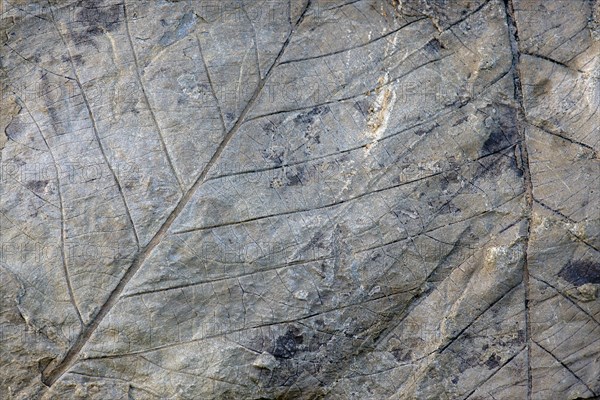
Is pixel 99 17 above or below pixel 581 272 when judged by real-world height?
above

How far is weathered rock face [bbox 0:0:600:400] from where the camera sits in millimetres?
2984

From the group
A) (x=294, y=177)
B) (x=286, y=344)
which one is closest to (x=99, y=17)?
(x=294, y=177)

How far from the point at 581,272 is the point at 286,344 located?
1.01m

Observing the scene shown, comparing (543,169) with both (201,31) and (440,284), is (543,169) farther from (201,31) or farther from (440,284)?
(201,31)

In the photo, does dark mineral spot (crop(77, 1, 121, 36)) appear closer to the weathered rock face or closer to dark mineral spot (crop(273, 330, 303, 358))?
the weathered rock face

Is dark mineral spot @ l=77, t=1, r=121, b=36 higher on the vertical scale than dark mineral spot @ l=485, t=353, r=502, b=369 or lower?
higher

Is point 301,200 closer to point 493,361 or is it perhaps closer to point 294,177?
point 294,177

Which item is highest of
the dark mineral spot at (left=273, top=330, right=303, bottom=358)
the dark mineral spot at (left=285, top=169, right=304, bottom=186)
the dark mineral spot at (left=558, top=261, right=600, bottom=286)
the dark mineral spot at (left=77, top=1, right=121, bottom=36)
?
the dark mineral spot at (left=77, top=1, right=121, bottom=36)

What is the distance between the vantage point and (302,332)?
119 inches

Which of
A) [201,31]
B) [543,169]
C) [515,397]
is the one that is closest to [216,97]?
[201,31]

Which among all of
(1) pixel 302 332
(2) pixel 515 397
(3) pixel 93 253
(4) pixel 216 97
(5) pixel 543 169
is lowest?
(2) pixel 515 397

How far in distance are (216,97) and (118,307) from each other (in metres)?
0.77

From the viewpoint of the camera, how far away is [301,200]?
302 cm

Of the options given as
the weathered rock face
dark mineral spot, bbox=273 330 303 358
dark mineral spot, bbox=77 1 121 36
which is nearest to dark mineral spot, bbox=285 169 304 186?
the weathered rock face
